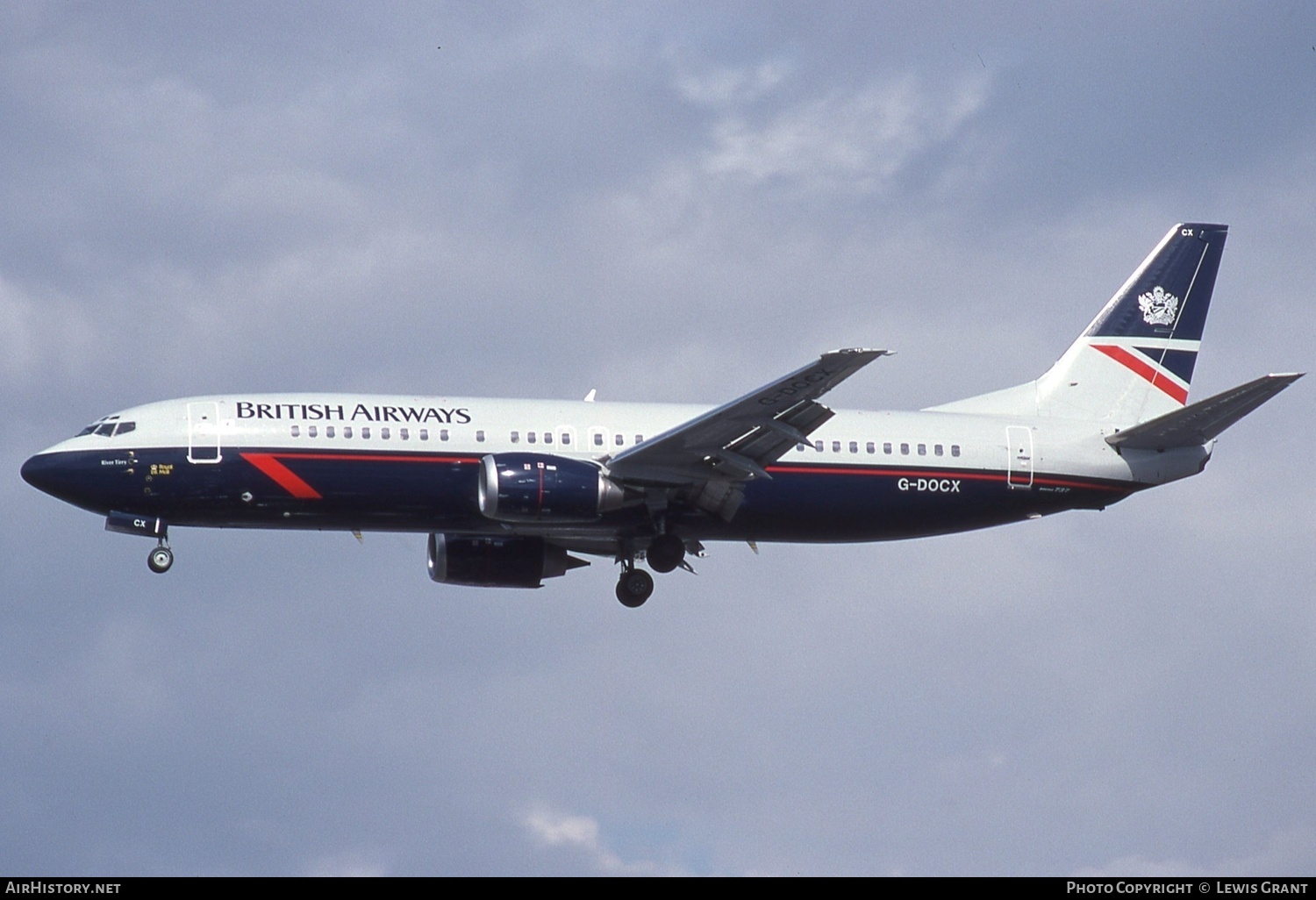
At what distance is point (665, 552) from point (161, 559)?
12.3 m

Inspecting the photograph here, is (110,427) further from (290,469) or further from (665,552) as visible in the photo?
(665,552)

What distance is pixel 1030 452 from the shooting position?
5094 cm

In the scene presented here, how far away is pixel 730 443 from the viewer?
46000mm

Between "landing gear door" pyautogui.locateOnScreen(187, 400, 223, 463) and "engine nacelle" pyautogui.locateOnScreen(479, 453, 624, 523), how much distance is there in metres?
6.43

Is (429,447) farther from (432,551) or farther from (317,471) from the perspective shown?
(432,551)

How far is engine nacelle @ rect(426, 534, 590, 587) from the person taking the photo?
167ft

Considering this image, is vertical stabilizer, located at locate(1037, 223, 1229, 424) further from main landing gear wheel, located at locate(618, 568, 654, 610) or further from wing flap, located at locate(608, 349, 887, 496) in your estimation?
main landing gear wheel, located at locate(618, 568, 654, 610)

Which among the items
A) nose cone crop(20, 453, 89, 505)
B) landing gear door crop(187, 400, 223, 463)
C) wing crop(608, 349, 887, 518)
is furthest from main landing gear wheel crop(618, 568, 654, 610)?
nose cone crop(20, 453, 89, 505)

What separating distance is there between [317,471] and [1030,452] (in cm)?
1874
